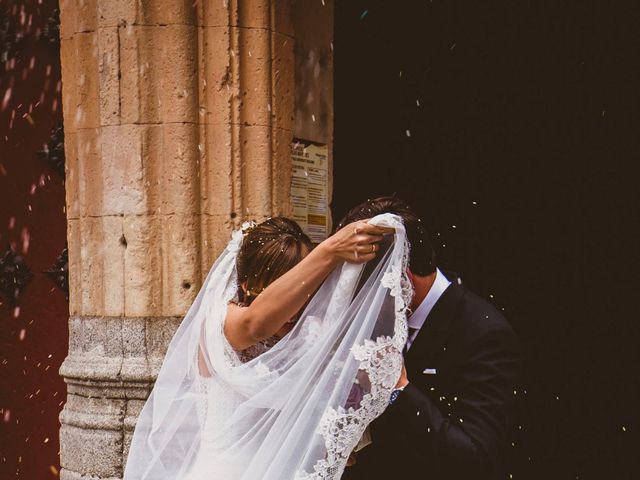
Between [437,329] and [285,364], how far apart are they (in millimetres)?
458

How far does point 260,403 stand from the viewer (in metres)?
2.57

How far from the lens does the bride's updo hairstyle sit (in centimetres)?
277

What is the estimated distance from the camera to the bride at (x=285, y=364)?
7.87 feet

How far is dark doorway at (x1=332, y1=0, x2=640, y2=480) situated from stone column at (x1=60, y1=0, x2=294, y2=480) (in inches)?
34.7

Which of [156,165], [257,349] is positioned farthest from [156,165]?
[257,349]

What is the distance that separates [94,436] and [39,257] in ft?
3.70

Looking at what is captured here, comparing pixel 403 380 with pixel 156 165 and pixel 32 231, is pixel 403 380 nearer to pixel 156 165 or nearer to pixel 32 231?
pixel 156 165

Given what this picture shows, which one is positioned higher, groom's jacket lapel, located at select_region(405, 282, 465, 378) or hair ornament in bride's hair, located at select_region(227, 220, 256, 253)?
hair ornament in bride's hair, located at select_region(227, 220, 256, 253)

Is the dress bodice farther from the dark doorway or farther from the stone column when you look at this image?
the dark doorway

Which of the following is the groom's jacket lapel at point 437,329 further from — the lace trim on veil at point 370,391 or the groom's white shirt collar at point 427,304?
the lace trim on veil at point 370,391

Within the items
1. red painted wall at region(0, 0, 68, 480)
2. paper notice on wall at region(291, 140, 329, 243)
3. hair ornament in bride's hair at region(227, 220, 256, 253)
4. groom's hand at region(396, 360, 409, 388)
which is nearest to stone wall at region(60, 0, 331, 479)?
paper notice on wall at region(291, 140, 329, 243)

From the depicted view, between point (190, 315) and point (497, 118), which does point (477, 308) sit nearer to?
point (190, 315)

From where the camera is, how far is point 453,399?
8.22 feet

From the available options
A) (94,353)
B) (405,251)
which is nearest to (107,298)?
(94,353)
